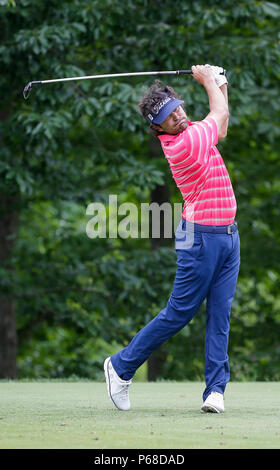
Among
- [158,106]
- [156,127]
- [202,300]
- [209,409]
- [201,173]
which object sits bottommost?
[209,409]

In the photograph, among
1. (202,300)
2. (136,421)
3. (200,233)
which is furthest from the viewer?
(202,300)

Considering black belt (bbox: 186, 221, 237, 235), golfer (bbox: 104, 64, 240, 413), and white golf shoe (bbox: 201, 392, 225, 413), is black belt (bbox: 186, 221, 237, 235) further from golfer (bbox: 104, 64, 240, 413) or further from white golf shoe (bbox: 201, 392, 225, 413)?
white golf shoe (bbox: 201, 392, 225, 413)

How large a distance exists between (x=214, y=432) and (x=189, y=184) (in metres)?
1.55

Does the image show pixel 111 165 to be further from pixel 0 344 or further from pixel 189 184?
pixel 189 184

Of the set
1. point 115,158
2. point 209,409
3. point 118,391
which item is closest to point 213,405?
point 209,409

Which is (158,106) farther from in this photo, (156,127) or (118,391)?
(118,391)

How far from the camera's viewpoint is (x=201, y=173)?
5148 mm

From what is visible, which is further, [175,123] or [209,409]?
[209,409]

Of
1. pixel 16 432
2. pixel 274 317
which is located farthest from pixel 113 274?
pixel 16 432

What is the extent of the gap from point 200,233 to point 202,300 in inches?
17.0

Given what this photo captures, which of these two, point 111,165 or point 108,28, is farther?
point 111,165

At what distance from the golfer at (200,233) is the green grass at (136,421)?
295mm

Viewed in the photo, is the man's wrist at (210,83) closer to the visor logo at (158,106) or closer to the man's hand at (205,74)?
the man's hand at (205,74)
